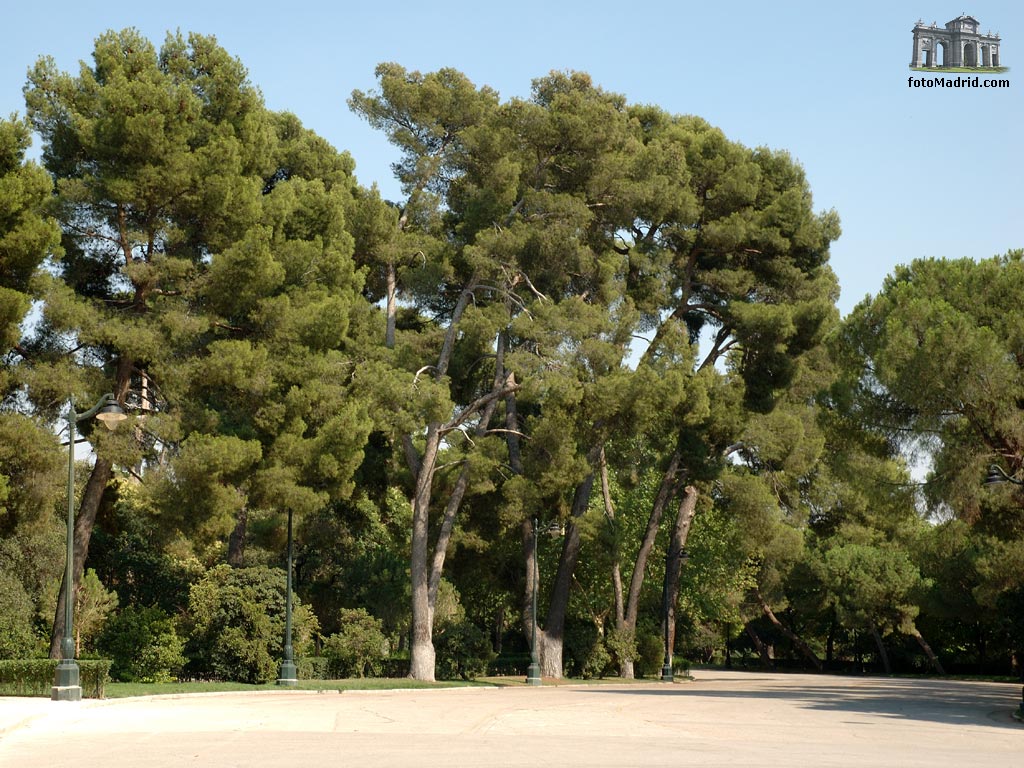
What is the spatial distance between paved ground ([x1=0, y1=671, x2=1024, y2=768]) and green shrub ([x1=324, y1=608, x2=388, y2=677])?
29.8 ft

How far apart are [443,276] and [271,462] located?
9108 millimetres

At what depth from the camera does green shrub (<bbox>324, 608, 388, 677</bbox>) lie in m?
37.5

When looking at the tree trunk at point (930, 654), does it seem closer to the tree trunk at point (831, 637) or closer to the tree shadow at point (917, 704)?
the tree trunk at point (831, 637)

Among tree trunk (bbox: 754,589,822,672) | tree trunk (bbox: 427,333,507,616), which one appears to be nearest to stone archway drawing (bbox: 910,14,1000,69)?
tree trunk (bbox: 427,333,507,616)

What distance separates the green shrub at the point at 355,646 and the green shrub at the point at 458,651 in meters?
2.53

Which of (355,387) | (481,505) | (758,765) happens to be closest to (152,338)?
(355,387)

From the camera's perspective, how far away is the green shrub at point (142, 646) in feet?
110

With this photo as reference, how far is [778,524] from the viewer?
4356 cm

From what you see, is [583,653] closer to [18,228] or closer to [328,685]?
[328,685]

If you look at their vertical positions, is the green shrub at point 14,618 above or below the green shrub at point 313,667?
above

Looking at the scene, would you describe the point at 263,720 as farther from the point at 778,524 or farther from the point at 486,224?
the point at 778,524

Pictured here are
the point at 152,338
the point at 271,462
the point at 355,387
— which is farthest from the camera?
the point at 355,387

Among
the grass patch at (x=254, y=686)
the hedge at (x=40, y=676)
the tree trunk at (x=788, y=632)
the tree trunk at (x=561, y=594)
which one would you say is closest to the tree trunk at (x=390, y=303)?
the tree trunk at (x=561, y=594)

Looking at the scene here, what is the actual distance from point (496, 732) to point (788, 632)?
53.6 m
